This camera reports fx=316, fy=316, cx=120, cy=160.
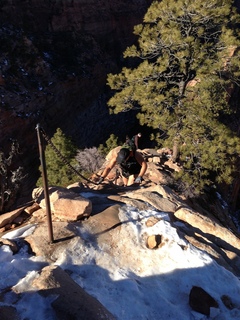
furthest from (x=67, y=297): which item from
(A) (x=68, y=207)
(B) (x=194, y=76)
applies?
(B) (x=194, y=76)

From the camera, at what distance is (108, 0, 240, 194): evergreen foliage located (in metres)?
8.70

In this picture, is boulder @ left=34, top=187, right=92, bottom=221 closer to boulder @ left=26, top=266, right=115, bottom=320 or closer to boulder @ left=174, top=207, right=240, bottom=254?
boulder @ left=26, top=266, right=115, bottom=320

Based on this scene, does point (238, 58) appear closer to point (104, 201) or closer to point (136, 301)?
point (104, 201)

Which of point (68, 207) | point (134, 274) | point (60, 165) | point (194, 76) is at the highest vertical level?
point (194, 76)

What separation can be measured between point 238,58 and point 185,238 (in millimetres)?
5730

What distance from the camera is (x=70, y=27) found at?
28.6 meters

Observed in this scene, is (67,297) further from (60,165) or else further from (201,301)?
(60,165)

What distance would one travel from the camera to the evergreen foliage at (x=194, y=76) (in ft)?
28.6

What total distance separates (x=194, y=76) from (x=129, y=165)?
3914mm

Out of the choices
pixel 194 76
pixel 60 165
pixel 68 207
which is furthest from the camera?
pixel 60 165

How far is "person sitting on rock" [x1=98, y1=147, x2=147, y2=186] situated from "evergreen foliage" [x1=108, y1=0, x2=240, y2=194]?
188 centimetres

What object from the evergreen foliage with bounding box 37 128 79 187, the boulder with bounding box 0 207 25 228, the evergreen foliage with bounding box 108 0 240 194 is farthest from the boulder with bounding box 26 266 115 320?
the evergreen foliage with bounding box 37 128 79 187

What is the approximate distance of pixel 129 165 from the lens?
7867mm

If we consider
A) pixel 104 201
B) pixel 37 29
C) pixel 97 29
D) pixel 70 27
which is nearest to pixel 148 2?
pixel 97 29
